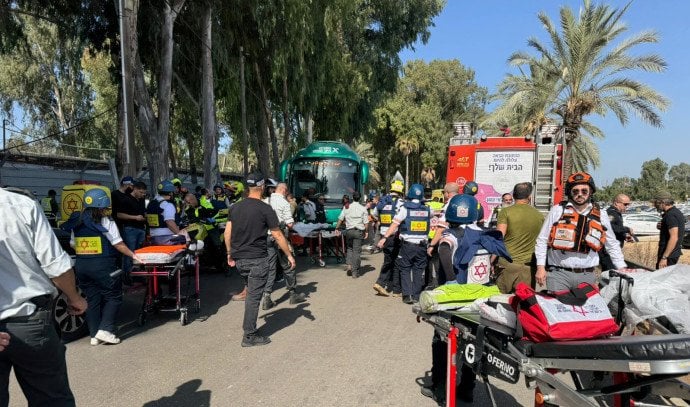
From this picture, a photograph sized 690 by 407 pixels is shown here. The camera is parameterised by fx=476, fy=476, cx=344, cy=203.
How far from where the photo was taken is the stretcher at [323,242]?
1148 cm

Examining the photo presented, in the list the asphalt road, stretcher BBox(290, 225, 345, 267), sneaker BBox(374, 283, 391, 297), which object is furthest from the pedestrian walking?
the asphalt road

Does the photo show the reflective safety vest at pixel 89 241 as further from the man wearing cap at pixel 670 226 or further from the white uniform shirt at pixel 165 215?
the man wearing cap at pixel 670 226

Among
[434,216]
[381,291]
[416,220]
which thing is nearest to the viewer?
[416,220]

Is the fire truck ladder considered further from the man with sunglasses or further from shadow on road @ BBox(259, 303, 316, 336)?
shadow on road @ BBox(259, 303, 316, 336)

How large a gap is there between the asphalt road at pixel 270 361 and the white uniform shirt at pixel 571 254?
1.20 metres

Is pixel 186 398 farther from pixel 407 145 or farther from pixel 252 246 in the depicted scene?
pixel 407 145

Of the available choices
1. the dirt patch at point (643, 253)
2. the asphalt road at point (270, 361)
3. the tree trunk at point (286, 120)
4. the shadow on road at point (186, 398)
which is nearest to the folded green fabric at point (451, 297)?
the asphalt road at point (270, 361)

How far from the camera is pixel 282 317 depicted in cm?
685

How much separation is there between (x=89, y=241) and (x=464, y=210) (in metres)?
4.21

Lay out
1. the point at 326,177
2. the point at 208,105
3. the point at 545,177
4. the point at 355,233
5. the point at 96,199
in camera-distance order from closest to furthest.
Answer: the point at 96,199
the point at 355,233
the point at 545,177
the point at 326,177
the point at 208,105

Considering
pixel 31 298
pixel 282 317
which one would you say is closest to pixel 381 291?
pixel 282 317

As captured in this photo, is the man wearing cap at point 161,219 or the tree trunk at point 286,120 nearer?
the man wearing cap at point 161,219

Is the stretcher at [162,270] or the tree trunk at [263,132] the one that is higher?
the tree trunk at [263,132]

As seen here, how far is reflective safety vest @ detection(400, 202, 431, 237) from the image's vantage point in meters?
7.35
